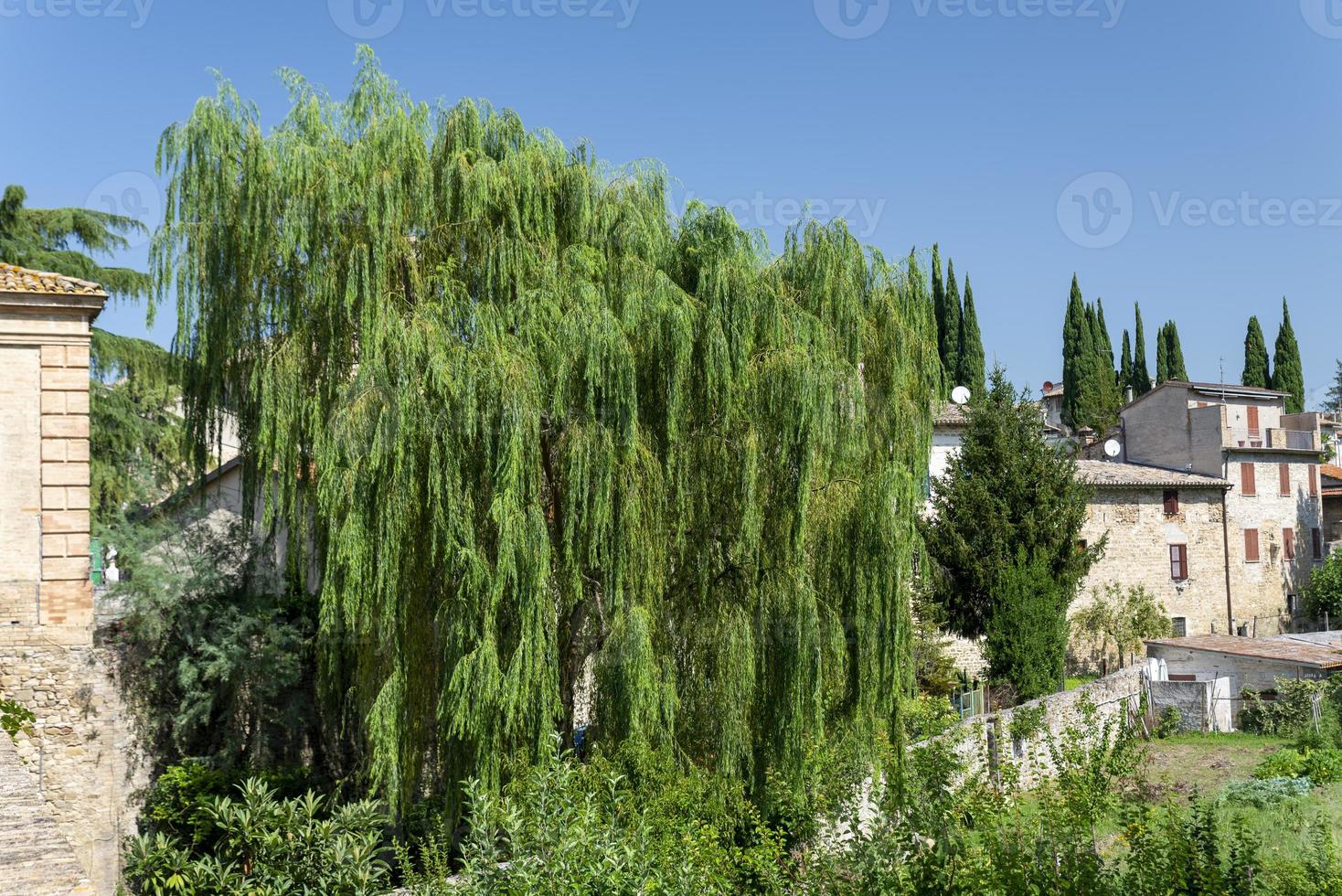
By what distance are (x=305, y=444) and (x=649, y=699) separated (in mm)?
4820

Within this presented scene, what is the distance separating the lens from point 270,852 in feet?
37.4

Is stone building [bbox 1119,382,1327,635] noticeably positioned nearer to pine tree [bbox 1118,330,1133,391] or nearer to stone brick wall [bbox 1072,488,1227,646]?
stone brick wall [bbox 1072,488,1227,646]

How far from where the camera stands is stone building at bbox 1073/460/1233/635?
33.0 m

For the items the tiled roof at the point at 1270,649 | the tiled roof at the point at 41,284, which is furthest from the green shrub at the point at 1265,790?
the tiled roof at the point at 41,284

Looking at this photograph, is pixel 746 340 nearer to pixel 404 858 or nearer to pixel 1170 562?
pixel 404 858

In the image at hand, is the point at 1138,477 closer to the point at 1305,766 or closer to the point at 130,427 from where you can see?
the point at 1305,766

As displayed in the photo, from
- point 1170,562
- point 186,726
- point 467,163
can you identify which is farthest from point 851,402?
point 1170,562

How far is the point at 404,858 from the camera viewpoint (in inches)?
349

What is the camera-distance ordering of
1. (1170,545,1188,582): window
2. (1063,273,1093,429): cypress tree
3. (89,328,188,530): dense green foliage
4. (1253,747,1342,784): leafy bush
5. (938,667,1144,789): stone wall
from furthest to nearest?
(1063,273,1093,429): cypress tree → (1170,545,1188,582): window → (1253,747,1342,784): leafy bush → (938,667,1144,789): stone wall → (89,328,188,530): dense green foliage

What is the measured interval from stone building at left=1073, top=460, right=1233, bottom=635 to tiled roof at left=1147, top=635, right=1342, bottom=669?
11.8ft

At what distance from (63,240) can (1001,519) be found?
65.3ft

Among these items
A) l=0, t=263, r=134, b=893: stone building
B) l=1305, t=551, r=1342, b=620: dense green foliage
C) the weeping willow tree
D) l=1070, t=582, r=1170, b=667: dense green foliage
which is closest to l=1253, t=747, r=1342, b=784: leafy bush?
l=1070, t=582, r=1170, b=667: dense green foliage

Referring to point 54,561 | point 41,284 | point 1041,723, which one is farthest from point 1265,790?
point 41,284

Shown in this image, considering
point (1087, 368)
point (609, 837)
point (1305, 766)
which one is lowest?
point (1305, 766)
